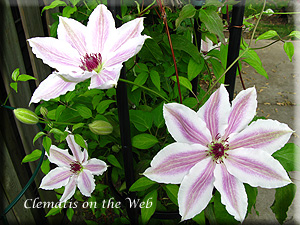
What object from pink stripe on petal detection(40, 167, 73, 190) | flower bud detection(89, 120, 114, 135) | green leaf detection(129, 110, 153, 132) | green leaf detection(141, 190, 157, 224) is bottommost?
green leaf detection(141, 190, 157, 224)

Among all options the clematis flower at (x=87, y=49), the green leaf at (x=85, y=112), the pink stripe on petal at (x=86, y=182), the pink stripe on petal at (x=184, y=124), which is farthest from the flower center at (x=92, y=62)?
the pink stripe on petal at (x=86, y=182)

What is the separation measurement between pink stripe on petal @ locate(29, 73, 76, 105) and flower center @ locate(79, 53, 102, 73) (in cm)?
4

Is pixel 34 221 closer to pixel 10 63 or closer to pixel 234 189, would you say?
pixel 10 63

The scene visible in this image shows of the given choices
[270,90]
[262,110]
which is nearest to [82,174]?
[262,110]

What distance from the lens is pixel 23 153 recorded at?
4.25ft

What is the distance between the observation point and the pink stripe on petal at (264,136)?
0.46 meters

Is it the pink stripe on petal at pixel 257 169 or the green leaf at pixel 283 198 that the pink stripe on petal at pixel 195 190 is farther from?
the green leaf at pixel 283 198

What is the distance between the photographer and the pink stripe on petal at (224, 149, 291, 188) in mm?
448

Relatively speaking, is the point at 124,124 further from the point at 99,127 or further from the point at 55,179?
the point at 55,179

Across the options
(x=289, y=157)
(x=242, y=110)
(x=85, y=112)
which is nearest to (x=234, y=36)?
(x=242, y=110)

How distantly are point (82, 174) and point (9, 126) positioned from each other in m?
0.55

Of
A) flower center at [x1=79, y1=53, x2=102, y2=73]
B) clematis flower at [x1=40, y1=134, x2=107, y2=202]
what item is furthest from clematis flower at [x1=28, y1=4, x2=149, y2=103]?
clematis flower at [x1=40, y1=134, x2=107, y2=202]

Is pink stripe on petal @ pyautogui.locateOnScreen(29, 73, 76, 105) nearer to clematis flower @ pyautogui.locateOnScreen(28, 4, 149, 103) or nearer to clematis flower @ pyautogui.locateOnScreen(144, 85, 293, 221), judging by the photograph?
clematis flower @ pyautogui.locateOnScreen(28, 4, 149, 103)

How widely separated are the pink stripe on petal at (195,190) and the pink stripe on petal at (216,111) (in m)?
0.06
